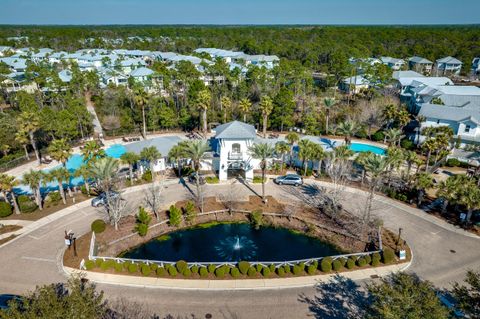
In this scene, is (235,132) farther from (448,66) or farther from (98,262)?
(448,66)

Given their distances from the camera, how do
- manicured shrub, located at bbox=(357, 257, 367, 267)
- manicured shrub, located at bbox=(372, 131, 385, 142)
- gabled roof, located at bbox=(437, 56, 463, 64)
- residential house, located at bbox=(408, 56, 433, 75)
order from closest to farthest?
manicured shrub, located at bbox=(357, 257, 367, 267) < manicured shrub, located at bbox=(372, 131, 385, 142) < residential house, located at bbox=(408, 56, 433, 75) < gabled roof, located at bbox=(437, 56, 463, 64)

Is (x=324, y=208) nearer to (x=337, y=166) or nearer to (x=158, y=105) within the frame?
(x=337, y=166)

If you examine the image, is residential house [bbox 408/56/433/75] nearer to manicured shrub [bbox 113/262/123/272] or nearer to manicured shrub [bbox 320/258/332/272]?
manicured shrub [bbox 320/258/332/272]

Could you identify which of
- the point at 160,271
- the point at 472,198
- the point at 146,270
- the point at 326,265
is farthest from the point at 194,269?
the point at 472,198

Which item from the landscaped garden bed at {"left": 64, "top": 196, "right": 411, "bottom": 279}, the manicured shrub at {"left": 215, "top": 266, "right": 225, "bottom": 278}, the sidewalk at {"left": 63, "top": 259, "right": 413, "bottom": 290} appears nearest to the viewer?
the sidewalk at {"left": 63, "top": 259, "right": 413, "bottom": 290}

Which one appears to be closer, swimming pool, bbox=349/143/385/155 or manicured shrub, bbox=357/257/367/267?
manicured shrub, bbox=357/257/367/267

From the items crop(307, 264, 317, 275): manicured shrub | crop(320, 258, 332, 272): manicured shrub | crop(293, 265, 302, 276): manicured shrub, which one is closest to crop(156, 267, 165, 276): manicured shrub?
crop(293, 265, 302, 276): manicured shrub
